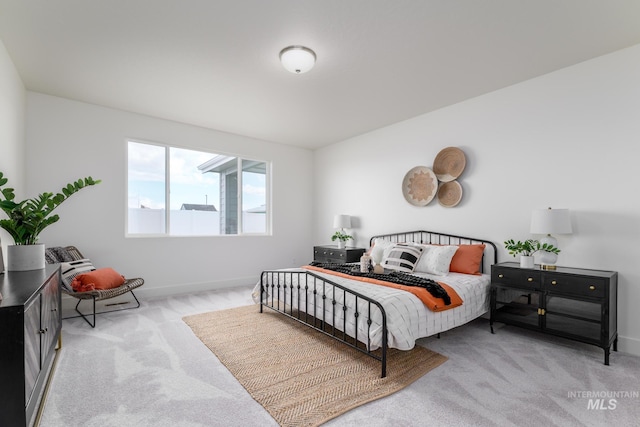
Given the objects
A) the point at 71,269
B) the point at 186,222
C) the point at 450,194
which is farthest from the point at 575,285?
the point at 71,269

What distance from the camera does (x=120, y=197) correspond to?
4.47 meters

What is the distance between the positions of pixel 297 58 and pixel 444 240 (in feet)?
9.77

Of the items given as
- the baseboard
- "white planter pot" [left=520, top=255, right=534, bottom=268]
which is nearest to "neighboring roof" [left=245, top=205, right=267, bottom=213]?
"white planter pot" [left=520, top=255, right=534, bottom=268]

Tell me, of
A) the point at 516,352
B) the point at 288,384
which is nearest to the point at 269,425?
the point at 288,384

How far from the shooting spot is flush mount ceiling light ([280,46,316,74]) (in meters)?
2.84

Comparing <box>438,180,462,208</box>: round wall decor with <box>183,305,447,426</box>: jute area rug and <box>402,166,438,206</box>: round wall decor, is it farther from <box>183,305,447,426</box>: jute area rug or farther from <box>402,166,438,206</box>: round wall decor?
<box>183,305,447,426</box>: jute area rug

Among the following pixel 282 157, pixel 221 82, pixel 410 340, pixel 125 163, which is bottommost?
pixel 410 340

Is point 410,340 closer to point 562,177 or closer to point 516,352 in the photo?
point 516,352

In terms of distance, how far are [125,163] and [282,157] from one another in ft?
8.92

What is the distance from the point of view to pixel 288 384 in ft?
7.45

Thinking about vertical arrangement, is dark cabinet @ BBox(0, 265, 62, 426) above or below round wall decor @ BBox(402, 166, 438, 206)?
below

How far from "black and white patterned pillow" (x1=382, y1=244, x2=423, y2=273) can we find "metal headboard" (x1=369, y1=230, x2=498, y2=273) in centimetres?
54

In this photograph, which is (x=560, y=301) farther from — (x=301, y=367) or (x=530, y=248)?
(x=301, y=367)

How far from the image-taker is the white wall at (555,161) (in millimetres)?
2865
